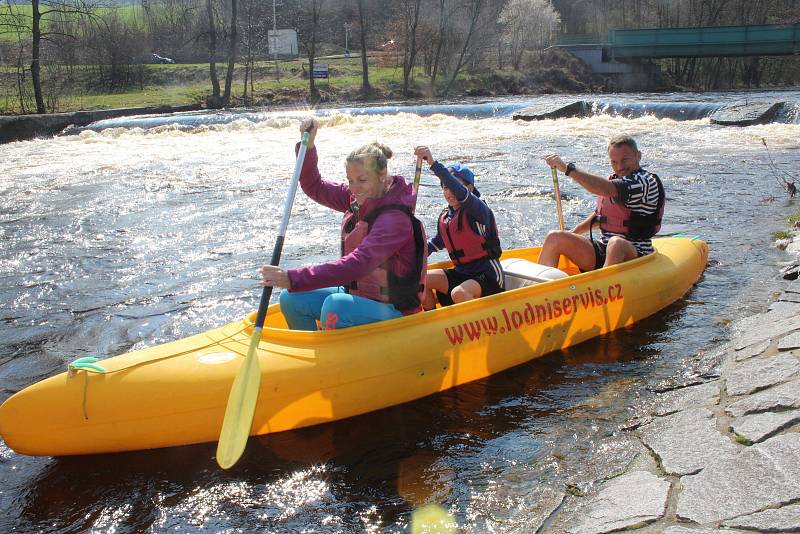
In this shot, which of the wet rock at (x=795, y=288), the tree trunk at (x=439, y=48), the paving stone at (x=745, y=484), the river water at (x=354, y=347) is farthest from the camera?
the tree trunk at (x=439, y=48)

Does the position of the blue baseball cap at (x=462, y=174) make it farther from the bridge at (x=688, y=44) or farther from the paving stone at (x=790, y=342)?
the bridge at (x=688, y=44)

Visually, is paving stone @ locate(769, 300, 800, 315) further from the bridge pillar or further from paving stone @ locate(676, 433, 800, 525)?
the bridge pillar

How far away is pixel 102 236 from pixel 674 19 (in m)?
29.4

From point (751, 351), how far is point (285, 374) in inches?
94.2

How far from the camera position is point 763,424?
286cm

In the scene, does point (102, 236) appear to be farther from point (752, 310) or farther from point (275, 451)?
point (752, 310)

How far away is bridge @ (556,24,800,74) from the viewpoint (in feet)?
81.8

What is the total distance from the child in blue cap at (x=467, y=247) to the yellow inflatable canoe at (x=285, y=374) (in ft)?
0.62

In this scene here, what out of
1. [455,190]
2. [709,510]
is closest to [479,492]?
[709,510]

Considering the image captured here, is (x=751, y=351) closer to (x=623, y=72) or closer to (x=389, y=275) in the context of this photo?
(x=389, y=275)

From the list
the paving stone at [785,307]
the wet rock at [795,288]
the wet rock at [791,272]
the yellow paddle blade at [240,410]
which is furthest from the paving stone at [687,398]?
the wet rock at [791,272]

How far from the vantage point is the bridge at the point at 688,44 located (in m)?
24.9

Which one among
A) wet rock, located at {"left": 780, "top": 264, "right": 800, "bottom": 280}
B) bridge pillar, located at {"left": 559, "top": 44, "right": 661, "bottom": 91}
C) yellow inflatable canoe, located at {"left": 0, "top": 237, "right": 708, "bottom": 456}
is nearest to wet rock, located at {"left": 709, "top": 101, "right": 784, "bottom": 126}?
wet rock, located at {"left": 780, "top": 264, "right": 800, "bottom": 280}

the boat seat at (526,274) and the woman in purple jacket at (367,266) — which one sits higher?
the woman in purple jacket at (367,266)
